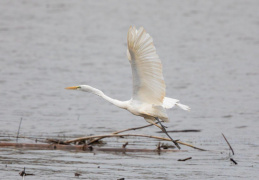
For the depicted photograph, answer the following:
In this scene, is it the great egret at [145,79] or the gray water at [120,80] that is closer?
the great egret at [145,79]

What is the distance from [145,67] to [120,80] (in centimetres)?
937

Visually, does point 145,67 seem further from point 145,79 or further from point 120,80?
point 120,80

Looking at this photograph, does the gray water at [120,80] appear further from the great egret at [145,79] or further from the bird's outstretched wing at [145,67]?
the bird's outstretched wing at [145,67]

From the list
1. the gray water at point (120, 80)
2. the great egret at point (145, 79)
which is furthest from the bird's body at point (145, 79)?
the gray water at point (120, 80)

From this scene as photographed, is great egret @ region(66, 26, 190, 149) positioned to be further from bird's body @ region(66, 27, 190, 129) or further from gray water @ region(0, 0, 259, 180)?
gray water @ region(0, 0, 259, 180)

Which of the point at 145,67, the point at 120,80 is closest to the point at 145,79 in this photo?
the point at 145,67

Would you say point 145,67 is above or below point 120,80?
below

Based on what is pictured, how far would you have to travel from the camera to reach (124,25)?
25.9 metres

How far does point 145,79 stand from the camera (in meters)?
8.34

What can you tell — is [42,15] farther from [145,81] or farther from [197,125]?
[145,81]

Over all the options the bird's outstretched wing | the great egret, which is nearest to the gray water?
the great egret

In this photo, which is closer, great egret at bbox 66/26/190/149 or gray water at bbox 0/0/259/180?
great egret at bbox 66/26/190/149

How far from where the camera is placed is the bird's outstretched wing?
778cm

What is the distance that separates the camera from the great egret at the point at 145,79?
7801mm
